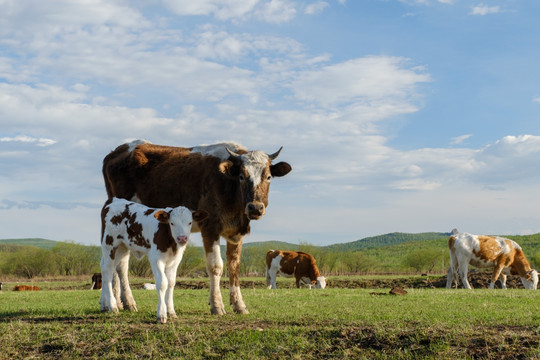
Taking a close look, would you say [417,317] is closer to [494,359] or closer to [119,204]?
[494,359]

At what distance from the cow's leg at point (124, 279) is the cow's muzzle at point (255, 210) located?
3171mm

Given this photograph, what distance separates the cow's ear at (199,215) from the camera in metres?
10.5

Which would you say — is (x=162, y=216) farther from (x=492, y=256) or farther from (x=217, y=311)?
(x=492, y=256)

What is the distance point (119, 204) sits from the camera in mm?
11828

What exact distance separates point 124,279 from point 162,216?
2776 millimetres

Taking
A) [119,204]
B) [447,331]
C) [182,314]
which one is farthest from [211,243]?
[447,331]

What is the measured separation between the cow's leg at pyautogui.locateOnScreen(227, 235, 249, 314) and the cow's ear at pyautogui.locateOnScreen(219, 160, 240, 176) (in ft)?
4.45

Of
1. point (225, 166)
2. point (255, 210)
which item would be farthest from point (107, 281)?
point (255, 210)

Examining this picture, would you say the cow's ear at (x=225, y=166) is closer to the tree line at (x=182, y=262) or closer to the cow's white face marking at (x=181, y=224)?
the cow's white face marking at (x=181, y=224)

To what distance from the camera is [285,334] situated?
8883mm

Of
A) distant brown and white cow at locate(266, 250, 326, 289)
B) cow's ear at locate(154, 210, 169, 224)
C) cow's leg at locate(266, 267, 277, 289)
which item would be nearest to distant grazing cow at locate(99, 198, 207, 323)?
cow's ear at locate(154, 210, 169, 224)

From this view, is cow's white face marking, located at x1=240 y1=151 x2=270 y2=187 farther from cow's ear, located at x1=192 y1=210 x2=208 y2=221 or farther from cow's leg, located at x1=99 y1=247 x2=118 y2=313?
cow's leg, located at x1=99 y1=247 x2=118 y2=313

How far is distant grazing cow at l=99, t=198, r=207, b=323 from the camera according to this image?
33.4 ft

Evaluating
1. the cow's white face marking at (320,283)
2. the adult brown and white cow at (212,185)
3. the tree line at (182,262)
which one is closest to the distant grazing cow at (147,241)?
the adult brown and white cow at (212,185)
